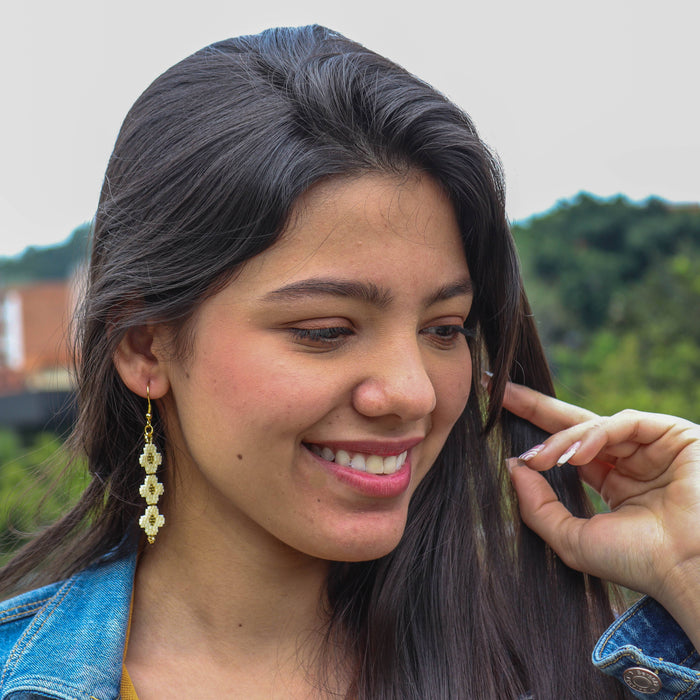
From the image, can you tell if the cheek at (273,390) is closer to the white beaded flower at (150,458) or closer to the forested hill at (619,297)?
the white beaded flower at (150,458)

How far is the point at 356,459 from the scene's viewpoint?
1.85 m

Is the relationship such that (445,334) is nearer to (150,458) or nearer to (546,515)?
(546,515)

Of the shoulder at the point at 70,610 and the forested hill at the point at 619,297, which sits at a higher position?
the forested hill at the point at 619,297

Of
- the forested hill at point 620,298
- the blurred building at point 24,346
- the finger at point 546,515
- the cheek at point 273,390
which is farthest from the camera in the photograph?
the blurred building at point 24,346

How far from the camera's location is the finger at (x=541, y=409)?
225 centimetres

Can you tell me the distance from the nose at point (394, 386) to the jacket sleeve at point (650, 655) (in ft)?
2.35

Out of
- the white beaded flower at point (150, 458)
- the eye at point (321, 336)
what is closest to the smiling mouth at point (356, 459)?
the eye at point (321, 336)

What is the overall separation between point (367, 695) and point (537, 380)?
0.96m

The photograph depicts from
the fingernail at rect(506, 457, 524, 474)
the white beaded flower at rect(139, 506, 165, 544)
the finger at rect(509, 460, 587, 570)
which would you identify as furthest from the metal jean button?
the white beaded flower at rect(139, 506, 165, 544)

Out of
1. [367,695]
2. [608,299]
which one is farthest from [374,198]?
[608,299]

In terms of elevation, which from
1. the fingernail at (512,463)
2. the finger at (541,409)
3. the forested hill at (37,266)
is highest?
the forested hill at (37,266)

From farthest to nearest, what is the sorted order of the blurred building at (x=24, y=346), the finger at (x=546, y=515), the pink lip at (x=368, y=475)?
1. the blurred building at (x=24, y=346)
2. the finger at (x=546, y=515)
3. the pink lip at (x=368, y=475)

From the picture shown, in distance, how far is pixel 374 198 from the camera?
1.81 m

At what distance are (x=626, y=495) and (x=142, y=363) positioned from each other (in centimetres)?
126
